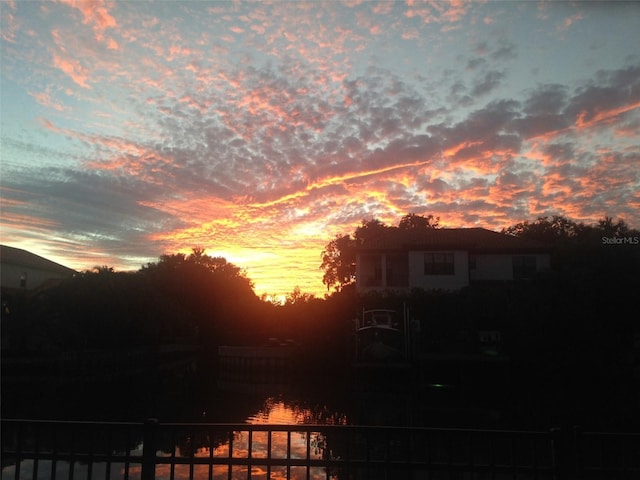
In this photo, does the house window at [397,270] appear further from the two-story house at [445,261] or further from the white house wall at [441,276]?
the white house wall at [441,276]

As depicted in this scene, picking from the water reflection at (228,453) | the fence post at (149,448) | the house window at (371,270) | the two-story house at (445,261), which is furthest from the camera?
the house window at (371,270)

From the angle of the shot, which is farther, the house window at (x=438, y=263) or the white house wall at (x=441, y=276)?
the house window at (x=438, y=263)

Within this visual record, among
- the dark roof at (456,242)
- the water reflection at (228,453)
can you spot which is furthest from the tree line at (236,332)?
the water reflection at (228,453)

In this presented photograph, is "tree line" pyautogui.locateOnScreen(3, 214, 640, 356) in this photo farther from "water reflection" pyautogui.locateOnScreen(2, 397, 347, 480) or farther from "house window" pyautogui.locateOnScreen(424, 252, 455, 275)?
"water reflection" pyautogui.locateOnScreen(2, 397, 347, 480)

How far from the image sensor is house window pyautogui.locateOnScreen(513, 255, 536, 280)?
4081cm

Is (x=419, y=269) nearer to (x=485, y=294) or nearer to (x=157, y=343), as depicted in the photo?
(x=485, y=294)

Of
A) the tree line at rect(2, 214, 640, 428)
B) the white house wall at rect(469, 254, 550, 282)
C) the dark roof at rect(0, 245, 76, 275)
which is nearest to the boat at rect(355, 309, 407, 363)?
the tree line at rect(2, 214, 640, 428)

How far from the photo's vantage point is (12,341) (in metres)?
32.2

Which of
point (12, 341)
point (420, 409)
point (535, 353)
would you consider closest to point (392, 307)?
point (535, 353)

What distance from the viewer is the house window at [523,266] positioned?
40812 mm

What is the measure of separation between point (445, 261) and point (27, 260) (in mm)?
35298

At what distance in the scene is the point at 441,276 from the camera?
40094mm

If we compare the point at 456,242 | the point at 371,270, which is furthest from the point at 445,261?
the point at 371,270

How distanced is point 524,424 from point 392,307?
53.1ft
